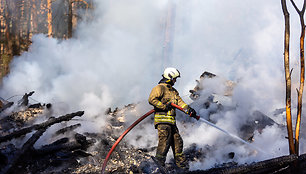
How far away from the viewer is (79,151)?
4.34m

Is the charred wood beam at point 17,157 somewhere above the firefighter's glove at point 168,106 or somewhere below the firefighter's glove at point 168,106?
below

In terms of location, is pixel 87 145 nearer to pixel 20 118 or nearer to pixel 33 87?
pixel 20 118

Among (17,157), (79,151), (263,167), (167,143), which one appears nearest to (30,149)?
(17,157)

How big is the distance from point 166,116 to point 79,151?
163cm

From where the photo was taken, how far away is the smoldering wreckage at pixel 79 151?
2.77m

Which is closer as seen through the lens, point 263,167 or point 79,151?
point 263,167

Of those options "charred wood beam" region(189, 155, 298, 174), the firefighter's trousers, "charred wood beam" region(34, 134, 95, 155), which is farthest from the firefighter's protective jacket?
"charred wood beam" region(189, 155, 298, 174)

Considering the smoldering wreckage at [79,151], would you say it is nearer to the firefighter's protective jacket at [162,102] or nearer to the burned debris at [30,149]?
the burned debris at [30,149]

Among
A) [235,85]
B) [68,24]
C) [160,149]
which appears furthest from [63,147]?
[68,24]

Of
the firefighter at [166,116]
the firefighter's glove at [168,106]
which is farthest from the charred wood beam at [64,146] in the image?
the firefighter's glove at [168,106]

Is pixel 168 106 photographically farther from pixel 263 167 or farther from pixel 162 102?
pixel 263 167

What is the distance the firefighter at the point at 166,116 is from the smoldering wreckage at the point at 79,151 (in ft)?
0.87

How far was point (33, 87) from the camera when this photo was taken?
11.4 m

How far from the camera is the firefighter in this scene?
4102 millimetres
